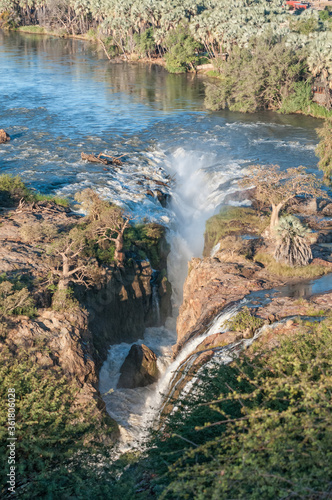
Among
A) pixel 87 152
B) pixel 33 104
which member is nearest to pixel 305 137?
pixel 87 152

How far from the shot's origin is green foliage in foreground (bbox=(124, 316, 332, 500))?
8.82 meters

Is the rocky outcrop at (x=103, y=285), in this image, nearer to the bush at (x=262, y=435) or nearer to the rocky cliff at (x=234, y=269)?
the rocky cliff at (x=234, y=269)

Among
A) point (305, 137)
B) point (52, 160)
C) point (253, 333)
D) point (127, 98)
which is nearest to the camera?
point (253, 333)

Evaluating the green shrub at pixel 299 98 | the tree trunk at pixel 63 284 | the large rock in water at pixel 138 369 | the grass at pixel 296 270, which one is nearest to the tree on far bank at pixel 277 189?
the grass at pixel 296 270

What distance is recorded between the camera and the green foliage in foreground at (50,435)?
12.4 meters

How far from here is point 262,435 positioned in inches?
380

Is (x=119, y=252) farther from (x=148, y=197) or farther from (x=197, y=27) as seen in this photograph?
(x=197, y=27)

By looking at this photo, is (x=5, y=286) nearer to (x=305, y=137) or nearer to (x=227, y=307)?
(x=227, y=307)

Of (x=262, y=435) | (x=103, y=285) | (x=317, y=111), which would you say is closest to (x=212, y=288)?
(x=103, y=285)

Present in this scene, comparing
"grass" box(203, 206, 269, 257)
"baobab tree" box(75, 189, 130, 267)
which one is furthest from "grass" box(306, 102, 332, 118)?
"baobab tree" box(75, 189, 130, 267)

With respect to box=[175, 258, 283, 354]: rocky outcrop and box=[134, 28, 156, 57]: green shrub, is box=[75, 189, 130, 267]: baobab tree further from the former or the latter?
box=[134, 28, 156, 57]: green shrub

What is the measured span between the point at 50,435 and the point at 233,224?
15.8 meters

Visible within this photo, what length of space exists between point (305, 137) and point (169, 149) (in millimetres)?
13144

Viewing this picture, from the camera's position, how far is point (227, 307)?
1858cm
